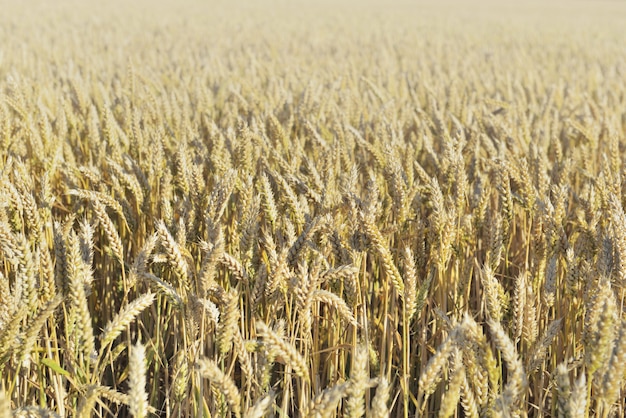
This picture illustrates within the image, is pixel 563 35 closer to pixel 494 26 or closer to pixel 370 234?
pixel 494 26

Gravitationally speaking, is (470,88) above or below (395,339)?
above

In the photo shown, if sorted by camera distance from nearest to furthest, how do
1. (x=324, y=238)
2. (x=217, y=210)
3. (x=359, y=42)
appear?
(x=217, y=210) → (x=324, y=238) → (x=359, y=42)

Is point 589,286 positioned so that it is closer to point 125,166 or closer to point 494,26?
point 125,166

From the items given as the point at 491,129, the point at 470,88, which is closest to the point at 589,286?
the point at 491,129

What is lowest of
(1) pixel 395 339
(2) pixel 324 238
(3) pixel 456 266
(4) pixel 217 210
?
(1) pixel 395 339

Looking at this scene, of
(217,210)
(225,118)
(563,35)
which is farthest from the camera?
(563,35)

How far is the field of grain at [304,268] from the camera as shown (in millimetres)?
1188

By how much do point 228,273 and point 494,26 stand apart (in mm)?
13604

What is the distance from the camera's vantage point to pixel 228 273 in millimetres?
1769

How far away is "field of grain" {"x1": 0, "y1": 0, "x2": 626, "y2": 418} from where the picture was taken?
1188 millimetres

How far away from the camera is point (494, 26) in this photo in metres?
14.0

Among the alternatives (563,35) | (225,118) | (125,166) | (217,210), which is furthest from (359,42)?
(217,210)

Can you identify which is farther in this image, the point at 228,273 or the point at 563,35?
the point at 563,35

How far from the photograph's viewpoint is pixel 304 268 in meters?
1.29
